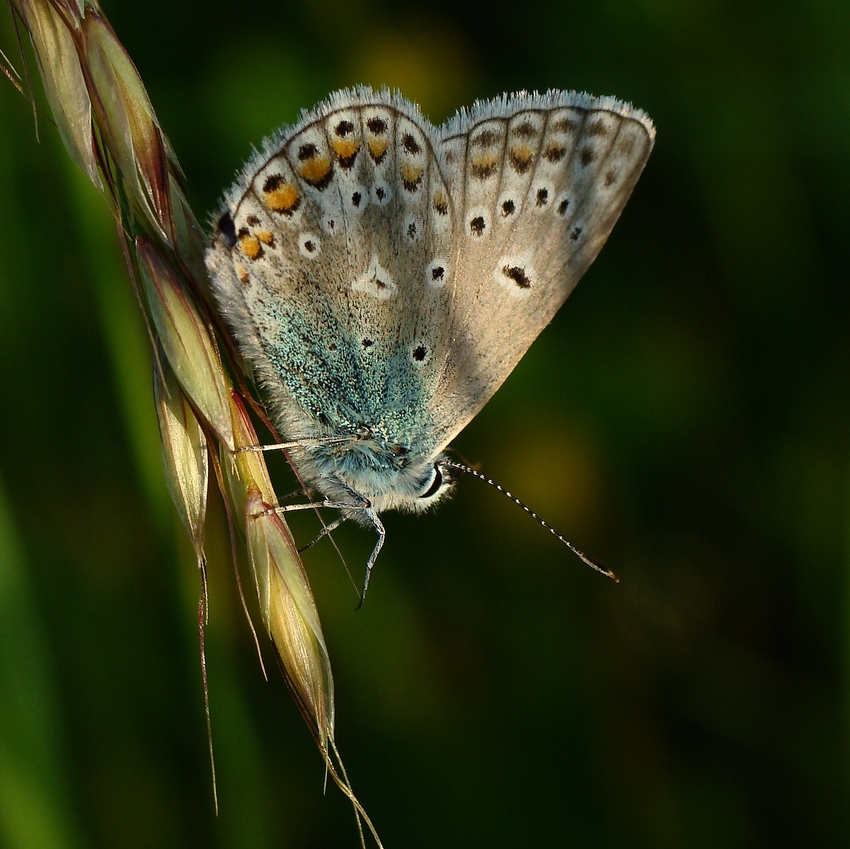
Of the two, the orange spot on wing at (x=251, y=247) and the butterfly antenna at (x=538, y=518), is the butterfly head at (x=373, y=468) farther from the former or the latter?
the orange spot on wing at (x=251, y=247)

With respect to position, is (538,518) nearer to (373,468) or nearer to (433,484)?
(433,484)

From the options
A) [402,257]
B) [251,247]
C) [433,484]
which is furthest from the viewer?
[433,484]

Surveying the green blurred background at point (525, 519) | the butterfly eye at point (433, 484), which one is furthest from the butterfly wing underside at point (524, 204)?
the green blurred background at point (525, 519)

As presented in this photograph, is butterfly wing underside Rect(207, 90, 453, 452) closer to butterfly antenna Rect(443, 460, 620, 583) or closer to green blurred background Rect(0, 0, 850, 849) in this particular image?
butterfly antenna Rect(443, 460, 620, 583)

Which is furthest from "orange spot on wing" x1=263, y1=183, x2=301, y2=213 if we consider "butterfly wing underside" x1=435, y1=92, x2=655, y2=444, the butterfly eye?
the butterfly eye

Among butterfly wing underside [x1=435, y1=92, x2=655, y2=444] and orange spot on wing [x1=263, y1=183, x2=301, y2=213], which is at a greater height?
butterfly wing underside [x1=435, y1=92, x2=655, y2=444]

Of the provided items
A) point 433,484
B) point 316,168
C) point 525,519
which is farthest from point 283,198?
point 525,519

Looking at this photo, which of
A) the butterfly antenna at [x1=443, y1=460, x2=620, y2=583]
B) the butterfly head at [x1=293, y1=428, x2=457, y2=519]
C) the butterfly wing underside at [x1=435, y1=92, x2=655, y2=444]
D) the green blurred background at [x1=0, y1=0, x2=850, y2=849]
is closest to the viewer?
the butterfly wing underside at [x1=435, y1=92, x2=655, y2=444]

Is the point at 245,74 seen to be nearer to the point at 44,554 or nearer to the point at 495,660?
the point at 44,554
